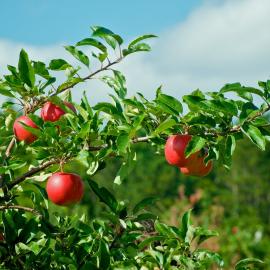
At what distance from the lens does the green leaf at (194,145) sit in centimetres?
265

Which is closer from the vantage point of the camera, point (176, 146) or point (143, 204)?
point (176, 146)

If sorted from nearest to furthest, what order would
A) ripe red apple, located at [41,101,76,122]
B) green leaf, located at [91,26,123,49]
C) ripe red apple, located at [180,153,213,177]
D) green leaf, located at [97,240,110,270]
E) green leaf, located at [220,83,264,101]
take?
green leaf, located at [220,83,264,101], green leaf, located at [97,240,110,270], ripe red apple, located at [180,153,213,177], ripe red apple, located at [41,101,76,122], green leaf, located at [91,26,123,49]

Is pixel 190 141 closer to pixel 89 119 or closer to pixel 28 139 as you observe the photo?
pixel 89 119

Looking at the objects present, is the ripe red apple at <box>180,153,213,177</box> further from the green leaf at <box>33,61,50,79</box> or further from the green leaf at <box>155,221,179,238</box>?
the green leaf at <box>33,61,50,79</box>

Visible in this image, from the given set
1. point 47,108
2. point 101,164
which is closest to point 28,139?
point 47,108

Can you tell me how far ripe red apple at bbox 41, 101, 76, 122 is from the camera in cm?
303

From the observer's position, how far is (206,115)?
2.72 metres

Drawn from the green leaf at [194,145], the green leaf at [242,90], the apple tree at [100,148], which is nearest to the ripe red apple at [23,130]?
the apple tree at [100,148]

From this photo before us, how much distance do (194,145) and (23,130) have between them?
2.60 ft

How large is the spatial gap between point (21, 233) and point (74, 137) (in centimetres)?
60

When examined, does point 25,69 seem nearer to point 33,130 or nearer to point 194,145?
point 33,130

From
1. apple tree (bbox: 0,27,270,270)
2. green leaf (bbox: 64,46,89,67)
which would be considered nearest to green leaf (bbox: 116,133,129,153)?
apple tree (bbox: 0,27,270,270)

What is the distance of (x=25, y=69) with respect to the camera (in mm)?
2986

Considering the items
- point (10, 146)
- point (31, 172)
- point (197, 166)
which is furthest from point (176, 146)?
point (10, 146)
